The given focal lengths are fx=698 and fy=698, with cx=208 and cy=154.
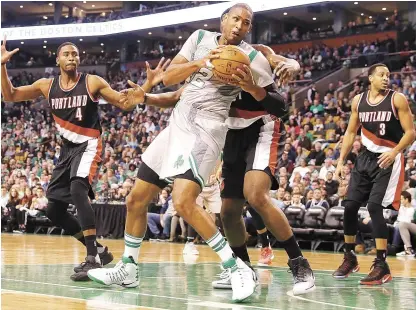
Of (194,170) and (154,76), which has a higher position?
(154,76)

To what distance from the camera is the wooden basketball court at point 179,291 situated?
461 cm

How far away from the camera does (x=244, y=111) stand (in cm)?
Answer: 567

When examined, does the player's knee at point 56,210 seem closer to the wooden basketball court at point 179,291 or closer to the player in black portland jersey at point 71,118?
the player in black portland jersey at point 71,118

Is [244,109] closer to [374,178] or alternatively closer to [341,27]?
[374,178]

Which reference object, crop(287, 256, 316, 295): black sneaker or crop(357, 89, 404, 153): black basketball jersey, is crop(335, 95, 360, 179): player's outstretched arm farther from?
crop(287, 256, 316, 295): black sneaker

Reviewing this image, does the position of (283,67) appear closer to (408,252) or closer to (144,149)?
(408,252)

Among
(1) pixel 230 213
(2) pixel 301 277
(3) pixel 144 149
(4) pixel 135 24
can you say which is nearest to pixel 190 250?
(1) pixel 230 213

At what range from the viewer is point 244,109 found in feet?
18.6

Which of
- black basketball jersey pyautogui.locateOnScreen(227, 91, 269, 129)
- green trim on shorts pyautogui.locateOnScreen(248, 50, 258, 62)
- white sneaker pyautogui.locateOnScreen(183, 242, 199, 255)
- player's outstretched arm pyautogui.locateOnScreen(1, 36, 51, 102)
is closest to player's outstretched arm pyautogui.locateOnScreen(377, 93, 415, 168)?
black basketball jersey pyautogui.locateOnScreen(227, 91, 269, 129)

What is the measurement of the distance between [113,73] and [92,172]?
101ft

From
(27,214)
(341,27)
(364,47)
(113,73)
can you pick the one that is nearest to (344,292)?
(27,214)

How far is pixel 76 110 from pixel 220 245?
2.35 meters

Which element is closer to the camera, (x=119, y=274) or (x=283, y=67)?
(x=283, y=67)

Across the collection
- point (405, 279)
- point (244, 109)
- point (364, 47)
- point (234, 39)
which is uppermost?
point (364, 47)
